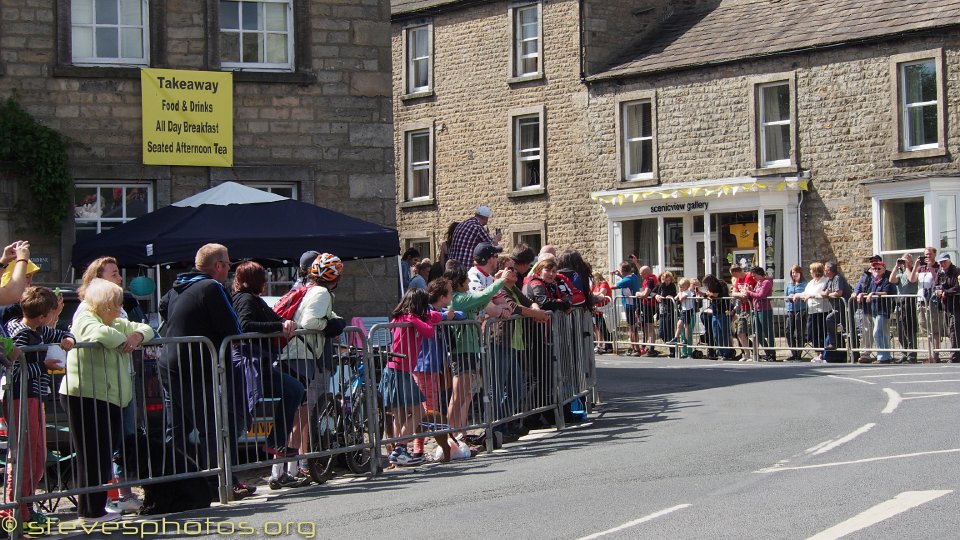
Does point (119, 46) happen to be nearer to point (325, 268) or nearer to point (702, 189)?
point (325, 268)

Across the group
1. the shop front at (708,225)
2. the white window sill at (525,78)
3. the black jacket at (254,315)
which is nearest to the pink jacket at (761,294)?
the shop front at (708,225)

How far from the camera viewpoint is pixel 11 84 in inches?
719

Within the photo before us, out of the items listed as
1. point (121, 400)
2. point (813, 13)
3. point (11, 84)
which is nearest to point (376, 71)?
point (11, 84)

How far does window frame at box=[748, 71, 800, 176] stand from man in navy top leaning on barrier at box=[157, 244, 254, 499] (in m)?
23.9

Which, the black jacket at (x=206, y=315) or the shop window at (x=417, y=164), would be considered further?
the shop window at (x=417, y=164)

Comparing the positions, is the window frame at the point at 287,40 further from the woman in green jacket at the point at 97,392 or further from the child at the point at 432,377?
the woman in green jacket at the point at 97,392

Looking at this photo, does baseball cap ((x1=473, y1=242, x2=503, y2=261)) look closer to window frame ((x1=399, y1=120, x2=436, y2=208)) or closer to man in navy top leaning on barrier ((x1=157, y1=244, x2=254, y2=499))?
man in navy top leaning on barrier ((x1=157, y1=244, x2=254, y2=499))

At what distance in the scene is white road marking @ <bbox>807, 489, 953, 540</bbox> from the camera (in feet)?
25.3

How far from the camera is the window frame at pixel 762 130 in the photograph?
106ft

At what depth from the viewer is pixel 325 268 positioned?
11141 mm

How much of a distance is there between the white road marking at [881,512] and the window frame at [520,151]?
96.0 ft

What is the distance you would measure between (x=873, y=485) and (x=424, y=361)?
4.20 m

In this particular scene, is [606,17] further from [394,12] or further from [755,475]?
[755,475]

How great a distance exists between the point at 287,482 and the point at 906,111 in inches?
898
